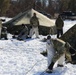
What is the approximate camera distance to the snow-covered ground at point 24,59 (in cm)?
1059

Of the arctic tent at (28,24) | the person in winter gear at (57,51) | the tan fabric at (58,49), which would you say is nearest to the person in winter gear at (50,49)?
the person in winter gear at (57,51)

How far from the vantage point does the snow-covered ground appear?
417 inches

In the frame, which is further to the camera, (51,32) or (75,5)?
(75,5)

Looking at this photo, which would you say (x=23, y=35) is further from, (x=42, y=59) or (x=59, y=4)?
(x=59, y=4)

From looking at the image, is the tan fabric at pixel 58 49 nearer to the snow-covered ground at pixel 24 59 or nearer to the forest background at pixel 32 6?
the snow-covered ground at pixel 24 59

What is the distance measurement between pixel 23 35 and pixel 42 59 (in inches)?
257

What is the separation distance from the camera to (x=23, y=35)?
19047 millimetres

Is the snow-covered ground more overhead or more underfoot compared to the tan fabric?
more underfoot

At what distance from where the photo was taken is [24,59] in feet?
41.7

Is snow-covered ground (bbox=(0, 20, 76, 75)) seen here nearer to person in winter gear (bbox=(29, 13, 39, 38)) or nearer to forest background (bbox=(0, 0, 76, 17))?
person in winter gear (bbox=(29, 13, 39, 38))

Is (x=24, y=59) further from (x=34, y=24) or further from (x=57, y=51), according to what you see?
(x=34, y=24)

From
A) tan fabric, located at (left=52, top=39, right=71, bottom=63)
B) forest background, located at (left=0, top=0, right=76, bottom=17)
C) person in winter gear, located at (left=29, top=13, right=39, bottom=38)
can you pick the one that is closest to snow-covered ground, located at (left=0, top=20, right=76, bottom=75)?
tan fabric, located at (left=52, top=39, right=71, bottom=63)

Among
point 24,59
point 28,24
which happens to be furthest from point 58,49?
point 28,24

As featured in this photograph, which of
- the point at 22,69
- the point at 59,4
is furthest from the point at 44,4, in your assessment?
the point at 22,69
